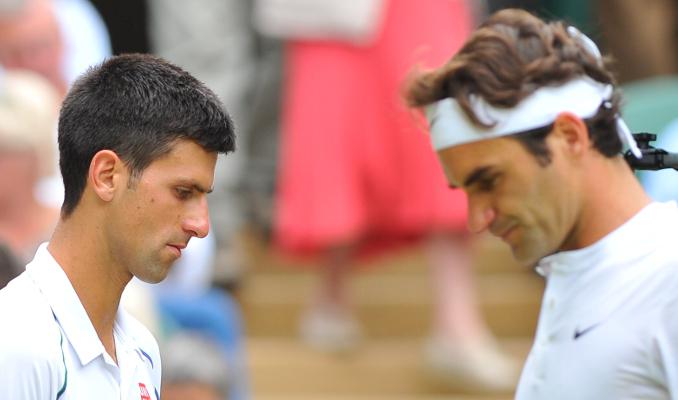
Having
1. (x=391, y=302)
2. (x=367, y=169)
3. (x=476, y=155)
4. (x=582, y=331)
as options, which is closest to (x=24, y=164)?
(x=367, y=169)

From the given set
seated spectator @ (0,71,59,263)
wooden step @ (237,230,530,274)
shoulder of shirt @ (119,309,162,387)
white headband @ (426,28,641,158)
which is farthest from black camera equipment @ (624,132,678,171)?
wooden step @ (237,230,530,274)

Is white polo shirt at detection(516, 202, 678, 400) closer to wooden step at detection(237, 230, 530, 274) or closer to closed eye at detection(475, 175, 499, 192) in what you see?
closed eye at detection(475, 175, 499, 192)

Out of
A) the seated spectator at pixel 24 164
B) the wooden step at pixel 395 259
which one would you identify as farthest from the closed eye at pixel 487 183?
the wooden step at pixel 395 259

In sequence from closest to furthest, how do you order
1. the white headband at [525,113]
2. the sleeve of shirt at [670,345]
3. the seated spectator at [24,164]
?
the sleeve of shirt at [670,345] → the white headband at [525,113] → the seated spectator at [24,164]

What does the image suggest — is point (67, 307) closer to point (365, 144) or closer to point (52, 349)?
point (52, 349)

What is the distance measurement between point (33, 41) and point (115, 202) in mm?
3896

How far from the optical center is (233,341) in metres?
5.75

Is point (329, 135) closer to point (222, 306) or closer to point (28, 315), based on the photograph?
point (222, 306)

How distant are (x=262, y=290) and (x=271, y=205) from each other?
442 millimetres

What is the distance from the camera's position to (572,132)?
3.49 metres

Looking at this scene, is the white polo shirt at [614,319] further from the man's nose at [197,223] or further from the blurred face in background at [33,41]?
the blurred face in background at [33,41]

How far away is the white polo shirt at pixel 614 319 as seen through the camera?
3.22 m

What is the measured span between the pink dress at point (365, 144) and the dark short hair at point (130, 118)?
3.90 metres

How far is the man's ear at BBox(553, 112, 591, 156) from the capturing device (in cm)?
347
